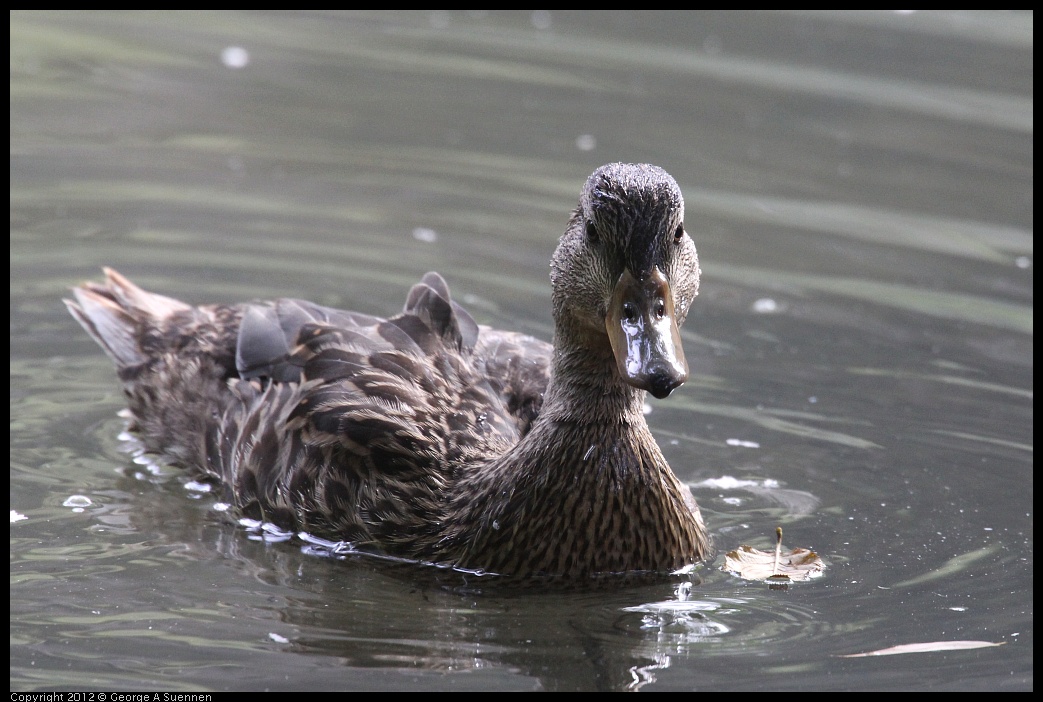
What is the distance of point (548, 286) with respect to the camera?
387 inches

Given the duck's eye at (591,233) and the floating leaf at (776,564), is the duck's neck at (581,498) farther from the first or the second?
the duck's eye at (591,233)

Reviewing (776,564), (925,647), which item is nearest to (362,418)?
(776,564)

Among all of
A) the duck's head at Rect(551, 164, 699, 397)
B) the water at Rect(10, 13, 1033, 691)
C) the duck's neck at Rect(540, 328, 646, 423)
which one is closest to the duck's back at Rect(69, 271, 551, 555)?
the water at Rect(10, 13, 1033, 691)

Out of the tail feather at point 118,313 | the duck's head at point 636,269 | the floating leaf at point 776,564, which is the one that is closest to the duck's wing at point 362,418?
the tail feather at point 118,313

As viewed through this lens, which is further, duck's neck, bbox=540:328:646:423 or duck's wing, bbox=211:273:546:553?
duck's wing, bbox=211:273:546:553

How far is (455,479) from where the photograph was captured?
6719 millimetres

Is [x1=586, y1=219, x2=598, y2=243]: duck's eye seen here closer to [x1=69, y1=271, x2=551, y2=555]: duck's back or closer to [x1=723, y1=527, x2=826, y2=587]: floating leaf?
[x1=69, y1=271, x2=551, y2=555]: duck's back

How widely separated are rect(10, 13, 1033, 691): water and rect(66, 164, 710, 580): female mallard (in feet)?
0.72

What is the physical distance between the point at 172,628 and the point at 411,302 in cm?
221

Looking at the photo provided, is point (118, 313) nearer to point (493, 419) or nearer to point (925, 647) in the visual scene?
point (493, 419)

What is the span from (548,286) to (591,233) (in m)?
3.66

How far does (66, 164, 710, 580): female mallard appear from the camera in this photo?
19.7ft

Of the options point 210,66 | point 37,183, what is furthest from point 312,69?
point 37,183

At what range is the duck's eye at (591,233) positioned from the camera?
613 cm
